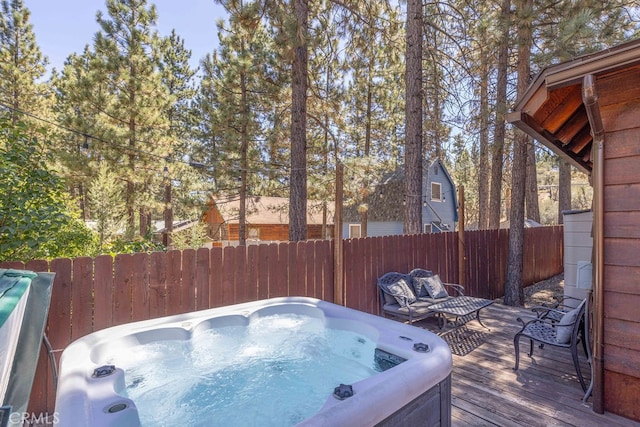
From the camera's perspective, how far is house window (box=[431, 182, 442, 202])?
14852 mm

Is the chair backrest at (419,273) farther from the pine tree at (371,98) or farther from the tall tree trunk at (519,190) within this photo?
the pine tree at (371,98)

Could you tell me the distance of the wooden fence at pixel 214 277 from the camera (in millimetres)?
2707

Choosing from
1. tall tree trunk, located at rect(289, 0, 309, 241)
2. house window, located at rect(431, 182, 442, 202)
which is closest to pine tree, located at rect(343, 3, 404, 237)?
tall tree trunk, located at rect(289, 0, 309, 241)

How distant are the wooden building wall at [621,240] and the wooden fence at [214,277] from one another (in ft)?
8.73

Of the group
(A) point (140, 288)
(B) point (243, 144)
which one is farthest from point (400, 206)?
(A) point (140, 288)

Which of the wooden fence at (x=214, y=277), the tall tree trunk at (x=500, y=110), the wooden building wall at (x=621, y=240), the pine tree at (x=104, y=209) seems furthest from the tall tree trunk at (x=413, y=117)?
the pine tree at (x=104, y=209)

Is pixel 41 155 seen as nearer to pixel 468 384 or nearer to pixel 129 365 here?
pixel 129 365

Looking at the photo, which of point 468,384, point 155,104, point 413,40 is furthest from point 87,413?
point 155,104

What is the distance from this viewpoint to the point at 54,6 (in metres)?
7.10

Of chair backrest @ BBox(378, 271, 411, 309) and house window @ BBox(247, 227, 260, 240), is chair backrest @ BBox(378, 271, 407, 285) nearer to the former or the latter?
chair backrest @ BBox(378, 271, 411, 309)

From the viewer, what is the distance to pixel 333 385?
8.47 ft

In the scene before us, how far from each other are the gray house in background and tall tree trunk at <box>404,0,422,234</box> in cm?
701

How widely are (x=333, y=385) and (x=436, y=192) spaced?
13788mm

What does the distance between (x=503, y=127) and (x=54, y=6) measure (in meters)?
9.83
